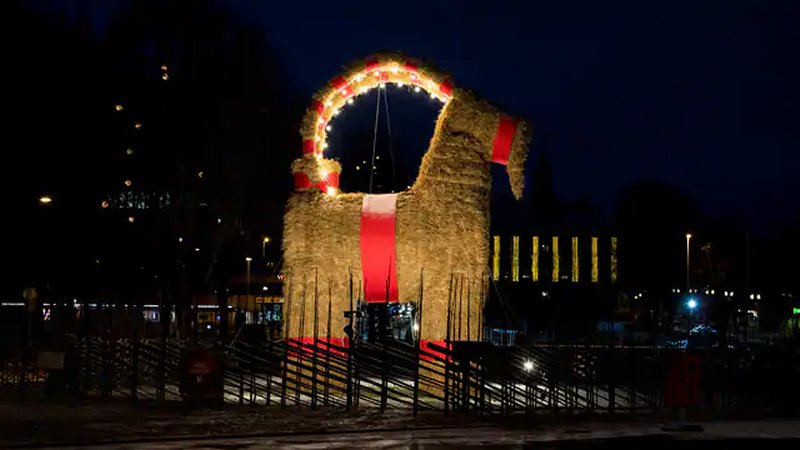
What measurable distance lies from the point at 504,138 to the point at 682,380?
5.81 metres

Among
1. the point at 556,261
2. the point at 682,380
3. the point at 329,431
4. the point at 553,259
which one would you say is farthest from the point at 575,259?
the point at 329,431

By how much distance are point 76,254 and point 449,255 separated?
19572 mm

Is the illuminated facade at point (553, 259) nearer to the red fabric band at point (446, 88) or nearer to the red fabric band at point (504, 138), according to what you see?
the red fabric band at point (446, 88)

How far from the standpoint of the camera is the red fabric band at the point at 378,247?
19953 millimetres

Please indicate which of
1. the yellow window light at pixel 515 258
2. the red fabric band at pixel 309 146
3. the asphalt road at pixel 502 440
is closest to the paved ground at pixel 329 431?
the asphalt road at pixel 502 440

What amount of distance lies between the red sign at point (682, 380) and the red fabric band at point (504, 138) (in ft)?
17.2

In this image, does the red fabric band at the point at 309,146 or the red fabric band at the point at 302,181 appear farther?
the red fabric band at the point at 309,146

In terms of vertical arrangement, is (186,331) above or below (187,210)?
below

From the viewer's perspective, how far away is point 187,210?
3678 centimetres

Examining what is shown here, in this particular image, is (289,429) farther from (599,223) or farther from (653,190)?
(599,223)

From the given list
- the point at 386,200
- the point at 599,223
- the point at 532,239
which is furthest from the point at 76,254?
the point at 599,223

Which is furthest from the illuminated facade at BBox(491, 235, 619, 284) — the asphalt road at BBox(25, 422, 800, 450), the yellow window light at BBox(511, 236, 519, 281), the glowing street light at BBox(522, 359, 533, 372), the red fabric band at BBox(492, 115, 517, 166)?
the asphalt road at BBox(25, 422, 800, 450)

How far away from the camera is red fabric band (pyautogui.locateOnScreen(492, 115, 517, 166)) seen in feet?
64.2

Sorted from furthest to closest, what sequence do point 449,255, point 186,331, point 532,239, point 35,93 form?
1. point 532,239
2. point 186,331
3. point 35,93
4. point 449,255
